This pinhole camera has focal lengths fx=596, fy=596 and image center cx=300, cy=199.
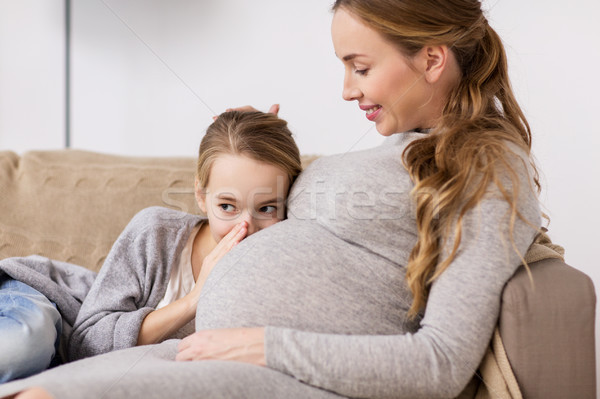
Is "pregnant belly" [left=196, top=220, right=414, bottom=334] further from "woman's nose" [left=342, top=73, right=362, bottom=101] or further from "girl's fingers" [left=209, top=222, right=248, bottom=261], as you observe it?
"woman's nose" [left=342, top=73, right=362, bottom=101]

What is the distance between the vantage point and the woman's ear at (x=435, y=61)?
1172 mm

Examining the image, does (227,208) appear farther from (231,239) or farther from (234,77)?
(234,77)

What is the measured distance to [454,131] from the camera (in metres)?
1.07

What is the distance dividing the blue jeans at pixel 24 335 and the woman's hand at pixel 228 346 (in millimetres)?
303

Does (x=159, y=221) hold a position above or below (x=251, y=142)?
below

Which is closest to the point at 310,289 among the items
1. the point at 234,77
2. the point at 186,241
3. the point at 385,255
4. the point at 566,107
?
the point at 385,255

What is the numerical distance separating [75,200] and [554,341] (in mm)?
1320

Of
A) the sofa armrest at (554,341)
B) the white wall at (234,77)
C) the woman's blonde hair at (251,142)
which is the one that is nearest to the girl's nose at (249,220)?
the woman's blonde hair at (251,142)

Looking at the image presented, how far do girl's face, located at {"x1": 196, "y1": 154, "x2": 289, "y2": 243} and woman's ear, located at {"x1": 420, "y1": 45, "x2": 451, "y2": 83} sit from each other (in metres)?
0.37

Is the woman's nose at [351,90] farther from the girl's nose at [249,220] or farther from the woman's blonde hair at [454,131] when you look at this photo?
the girl's nose at [249,220]

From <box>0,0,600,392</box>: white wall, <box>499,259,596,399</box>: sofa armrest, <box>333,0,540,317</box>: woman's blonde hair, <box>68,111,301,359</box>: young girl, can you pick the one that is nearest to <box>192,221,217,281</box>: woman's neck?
<box>68,111,301,359</box>: young girl

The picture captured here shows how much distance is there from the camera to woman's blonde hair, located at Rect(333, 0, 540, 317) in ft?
3.21

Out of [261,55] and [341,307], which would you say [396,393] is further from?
[261,55]

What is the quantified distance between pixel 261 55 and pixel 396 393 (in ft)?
7.12
